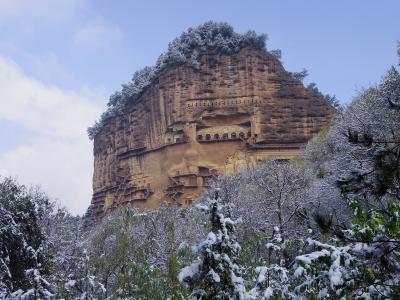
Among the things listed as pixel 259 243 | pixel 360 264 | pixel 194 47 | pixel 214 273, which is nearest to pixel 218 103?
pixel 194 47

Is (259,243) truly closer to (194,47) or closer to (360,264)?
(360,264)

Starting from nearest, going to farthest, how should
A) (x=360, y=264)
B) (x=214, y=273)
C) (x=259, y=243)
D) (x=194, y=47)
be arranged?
(x=360, y=264) → (x=214, y=273) → (x=259, y=243) → (x=194, y=47)

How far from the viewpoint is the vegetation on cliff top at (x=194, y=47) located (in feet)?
149

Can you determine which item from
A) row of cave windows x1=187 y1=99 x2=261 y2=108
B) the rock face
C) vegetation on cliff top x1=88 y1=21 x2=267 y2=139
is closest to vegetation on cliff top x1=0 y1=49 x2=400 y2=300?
the rock face

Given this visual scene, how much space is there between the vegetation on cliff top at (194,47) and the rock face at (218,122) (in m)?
0.78

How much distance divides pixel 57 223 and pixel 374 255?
727 inches

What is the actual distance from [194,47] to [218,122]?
24.6 feet

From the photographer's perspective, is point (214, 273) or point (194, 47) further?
point (194, 47)

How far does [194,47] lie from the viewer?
46.4 m

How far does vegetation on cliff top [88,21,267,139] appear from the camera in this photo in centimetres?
4550

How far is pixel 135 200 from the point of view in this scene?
150 ft

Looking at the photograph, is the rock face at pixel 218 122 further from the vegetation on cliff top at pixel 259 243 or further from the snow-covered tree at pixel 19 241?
the snow-covered tree at pixel 19 241

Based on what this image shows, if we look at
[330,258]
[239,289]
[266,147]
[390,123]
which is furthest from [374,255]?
[266,147]

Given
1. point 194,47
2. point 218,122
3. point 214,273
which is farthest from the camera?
point 194,47
